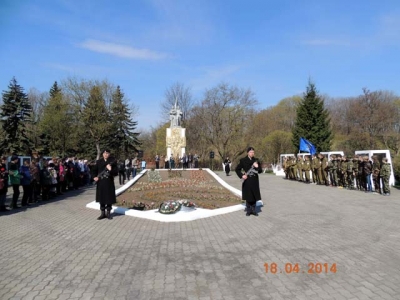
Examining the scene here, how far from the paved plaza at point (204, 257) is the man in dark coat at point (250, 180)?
0.56 meters

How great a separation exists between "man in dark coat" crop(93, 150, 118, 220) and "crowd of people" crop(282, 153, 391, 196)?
11.3 meters

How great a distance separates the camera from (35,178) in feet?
42.0

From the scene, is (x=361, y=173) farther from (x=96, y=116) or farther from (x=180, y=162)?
(x=96, y=116)

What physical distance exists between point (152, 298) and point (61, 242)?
368 centimetres

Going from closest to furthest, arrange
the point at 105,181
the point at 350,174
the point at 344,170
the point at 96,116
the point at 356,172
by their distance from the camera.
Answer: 1. the point at 105,181
2. the point at 356,172
3. the point at 350,174
4. the point at 344,170
5. the point at 96,116

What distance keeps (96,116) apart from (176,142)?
12071mm

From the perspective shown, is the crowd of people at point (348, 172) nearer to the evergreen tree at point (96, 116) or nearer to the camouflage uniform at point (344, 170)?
the camouflage uniform at point (344, 170)

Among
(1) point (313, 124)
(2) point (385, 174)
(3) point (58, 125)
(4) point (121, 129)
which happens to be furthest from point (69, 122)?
(2) point (385, 174)

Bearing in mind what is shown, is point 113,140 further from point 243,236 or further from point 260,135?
point 243,236

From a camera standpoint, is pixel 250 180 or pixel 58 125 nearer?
pixel 250 180

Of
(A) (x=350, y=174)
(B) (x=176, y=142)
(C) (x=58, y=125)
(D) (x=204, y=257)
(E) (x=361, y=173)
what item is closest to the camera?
(D) (x=204, y=257)

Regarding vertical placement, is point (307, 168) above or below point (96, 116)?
below
